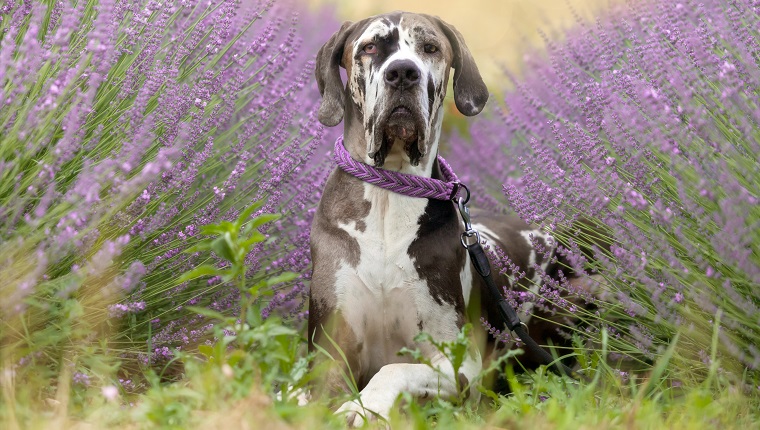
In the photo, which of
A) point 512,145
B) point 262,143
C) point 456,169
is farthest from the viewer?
point 456,169

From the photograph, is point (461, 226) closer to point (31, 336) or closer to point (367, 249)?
point (367, 249)

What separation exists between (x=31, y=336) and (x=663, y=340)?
1.98 meters

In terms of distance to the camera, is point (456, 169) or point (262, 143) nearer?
point (262, 143)

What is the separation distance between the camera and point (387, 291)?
3.10 meters

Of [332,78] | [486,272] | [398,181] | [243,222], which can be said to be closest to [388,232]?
[398,181]

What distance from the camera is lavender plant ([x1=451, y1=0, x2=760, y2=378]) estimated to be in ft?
8.61

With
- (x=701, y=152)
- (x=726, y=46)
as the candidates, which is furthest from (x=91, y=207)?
(x=726, y=46)

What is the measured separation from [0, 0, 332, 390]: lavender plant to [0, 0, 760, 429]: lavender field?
1 cm

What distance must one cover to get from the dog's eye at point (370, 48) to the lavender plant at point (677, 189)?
0.64m

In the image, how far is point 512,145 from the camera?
462 cm

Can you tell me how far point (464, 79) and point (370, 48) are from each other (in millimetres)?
447

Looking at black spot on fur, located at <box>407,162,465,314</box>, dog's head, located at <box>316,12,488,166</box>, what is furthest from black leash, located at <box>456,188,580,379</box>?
dog's head, located at <box>316,12,488,166</box>

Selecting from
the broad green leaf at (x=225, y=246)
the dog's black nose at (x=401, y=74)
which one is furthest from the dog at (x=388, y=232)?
the broad green leaf at (x=225, y=246)

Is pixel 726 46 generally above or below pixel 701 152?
above
